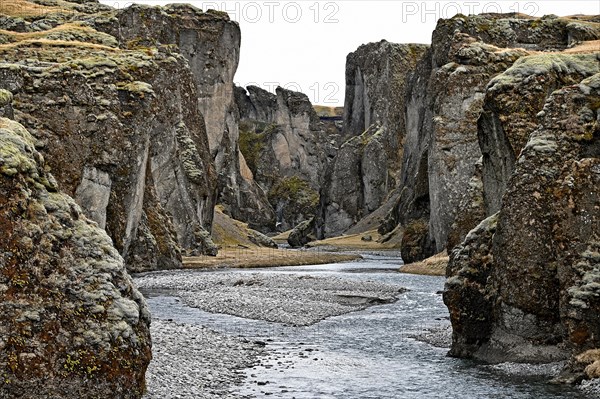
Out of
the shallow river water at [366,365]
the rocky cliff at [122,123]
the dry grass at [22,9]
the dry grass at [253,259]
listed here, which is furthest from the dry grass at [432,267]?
the dry grass at [22,9]

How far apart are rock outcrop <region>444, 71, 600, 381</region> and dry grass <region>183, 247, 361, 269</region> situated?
5981 centimetres

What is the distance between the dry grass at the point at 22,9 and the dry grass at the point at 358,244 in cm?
7481

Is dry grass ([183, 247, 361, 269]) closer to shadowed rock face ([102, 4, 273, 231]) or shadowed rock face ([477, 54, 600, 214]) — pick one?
shadowed rock face ([102, 4, 273, 231])

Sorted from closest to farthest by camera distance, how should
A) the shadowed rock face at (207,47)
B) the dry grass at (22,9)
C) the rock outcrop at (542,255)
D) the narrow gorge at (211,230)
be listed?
the narrow gorge at (211,230) → the rock outcrop at (542,255) → the dry grass at (22,9) → the shadowed rock face at (207,47)

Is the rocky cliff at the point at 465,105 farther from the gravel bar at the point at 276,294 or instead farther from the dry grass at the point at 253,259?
the gravel bar at the point at 276,294

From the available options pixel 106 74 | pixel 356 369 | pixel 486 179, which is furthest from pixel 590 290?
pixel 106 74

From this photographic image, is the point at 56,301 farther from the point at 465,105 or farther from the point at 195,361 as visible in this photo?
the point at 465,105

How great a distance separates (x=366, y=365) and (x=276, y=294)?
87.3ft

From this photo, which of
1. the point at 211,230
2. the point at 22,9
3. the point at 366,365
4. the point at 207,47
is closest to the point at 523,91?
the point at 366,365

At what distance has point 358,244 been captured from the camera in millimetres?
167500

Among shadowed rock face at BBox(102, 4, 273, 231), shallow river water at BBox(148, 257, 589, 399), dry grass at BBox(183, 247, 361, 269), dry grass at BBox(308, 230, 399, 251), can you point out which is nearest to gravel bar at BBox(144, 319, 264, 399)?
shallow river water at BBox(148, 257, 589, 399)

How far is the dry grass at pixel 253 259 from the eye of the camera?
313 ft

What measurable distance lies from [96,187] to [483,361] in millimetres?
42691

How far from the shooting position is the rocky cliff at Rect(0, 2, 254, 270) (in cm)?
6303
